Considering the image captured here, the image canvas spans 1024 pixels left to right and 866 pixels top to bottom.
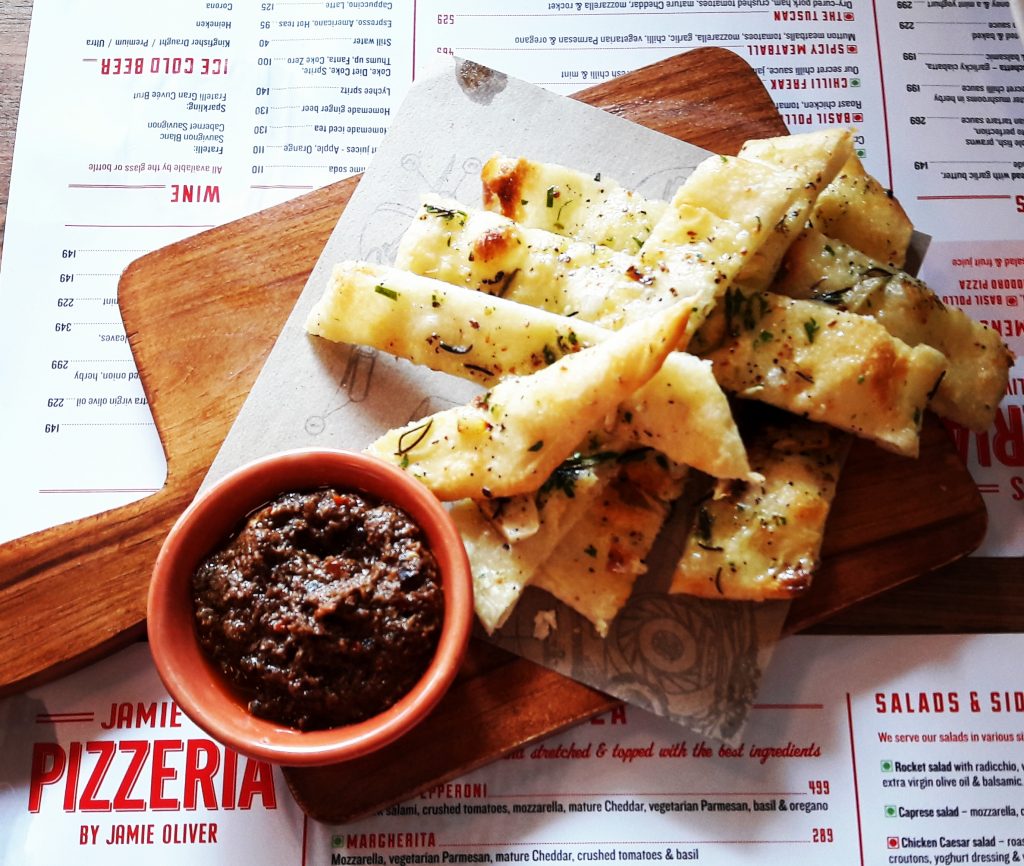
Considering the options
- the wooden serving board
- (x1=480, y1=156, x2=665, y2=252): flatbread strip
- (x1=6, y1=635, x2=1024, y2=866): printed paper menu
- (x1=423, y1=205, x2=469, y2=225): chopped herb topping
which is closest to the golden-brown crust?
(x1=480, y1=156, x2=665, y2=252): flatbread strip

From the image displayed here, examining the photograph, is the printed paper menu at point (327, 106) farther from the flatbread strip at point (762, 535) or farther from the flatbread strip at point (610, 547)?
the flatbread strip at point (610, 547)

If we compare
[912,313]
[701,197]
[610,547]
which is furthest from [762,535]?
[701,197]

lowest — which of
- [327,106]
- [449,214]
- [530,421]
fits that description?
[530,421]

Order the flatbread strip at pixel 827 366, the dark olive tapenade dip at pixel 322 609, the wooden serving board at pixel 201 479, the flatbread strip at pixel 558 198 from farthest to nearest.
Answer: the flatbread strip at pixel 558 198 < the wooden serving board at pixel 201 479 < the flatbread strip at pixel 827 366 < the dark olive tapenade dip at pixel 322 609

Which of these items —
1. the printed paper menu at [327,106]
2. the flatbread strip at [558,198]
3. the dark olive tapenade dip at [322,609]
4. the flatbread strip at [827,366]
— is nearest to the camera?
the dark olive tapenade dip at [322,609]

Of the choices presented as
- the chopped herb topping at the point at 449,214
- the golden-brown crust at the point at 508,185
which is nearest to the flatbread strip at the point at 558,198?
the golden-brown crust at the point at 508,185

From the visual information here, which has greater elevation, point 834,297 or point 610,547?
point 834,297

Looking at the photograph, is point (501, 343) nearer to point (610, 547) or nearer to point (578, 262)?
point (578, 262)
